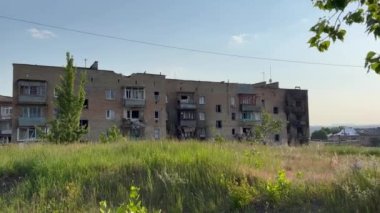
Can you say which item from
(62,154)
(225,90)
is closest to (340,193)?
(62,154)

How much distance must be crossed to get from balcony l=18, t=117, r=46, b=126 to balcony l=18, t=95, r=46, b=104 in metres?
2.21

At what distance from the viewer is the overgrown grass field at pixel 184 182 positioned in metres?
6.29

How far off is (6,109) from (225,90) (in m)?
38.0

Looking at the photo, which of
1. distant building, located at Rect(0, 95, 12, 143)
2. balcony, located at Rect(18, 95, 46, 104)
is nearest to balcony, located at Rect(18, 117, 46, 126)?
balcony, located at Rect(18, 95, 46, 104)

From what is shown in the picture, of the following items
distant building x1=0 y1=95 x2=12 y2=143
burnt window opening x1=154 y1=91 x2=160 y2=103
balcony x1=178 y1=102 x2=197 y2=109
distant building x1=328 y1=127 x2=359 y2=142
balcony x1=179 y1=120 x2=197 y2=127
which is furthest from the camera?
distant building x1=328 y1=127 x2=359 y2=142

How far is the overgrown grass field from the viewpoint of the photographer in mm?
6289

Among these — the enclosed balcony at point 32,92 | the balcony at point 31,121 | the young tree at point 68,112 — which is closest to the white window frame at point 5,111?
the enclosed balcony at point 32,92

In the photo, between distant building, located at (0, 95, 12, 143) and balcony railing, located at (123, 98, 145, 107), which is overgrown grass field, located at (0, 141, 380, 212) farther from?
distant building, located at (0, 95, 12, 143)

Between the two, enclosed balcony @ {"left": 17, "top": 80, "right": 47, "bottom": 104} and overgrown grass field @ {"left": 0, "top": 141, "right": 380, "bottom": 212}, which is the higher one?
enclosed balcony @ {"left": 17, "top": 80, "right": 47, "bottom": 104}

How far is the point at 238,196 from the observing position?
651cm

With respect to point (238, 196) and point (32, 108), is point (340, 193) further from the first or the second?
point (32, 108)

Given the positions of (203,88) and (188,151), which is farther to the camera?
(203,88)

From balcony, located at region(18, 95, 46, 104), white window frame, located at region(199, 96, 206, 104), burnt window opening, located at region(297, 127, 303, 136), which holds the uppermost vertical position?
white window frame, located at region(199, 96, 206, 104)

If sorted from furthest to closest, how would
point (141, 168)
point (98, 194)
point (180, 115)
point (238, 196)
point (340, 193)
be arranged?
point (180, 115), point (141, 168), point (98, 194), point (238, 196), point (340, 193)
